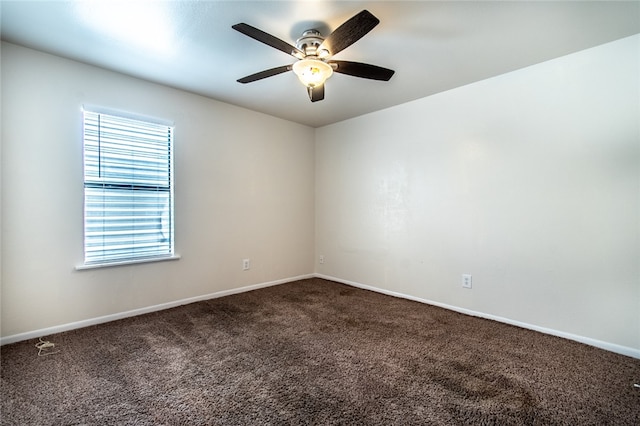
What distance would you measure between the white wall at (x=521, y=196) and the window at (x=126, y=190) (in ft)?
7.95

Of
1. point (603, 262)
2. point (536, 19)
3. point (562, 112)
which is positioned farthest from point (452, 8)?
point (603, 262)

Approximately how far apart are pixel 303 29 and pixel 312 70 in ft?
0.90

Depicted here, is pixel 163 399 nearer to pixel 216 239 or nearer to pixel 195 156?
pixel 216 239

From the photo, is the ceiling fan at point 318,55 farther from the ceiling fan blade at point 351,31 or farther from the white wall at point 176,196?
the white wall at point 176,196

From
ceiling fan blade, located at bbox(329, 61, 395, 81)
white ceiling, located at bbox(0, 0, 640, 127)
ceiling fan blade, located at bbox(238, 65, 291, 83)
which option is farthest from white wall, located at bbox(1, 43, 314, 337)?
ceiling fan blade, located at bbox(329, 61, 395, 81)

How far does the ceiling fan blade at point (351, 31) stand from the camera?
1567 mm

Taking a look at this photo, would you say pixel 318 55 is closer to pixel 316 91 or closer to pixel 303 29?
pixel 303 29

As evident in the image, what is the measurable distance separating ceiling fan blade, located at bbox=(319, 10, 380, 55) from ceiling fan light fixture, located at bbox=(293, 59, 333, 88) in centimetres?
13

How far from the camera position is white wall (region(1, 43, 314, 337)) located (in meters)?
2.34

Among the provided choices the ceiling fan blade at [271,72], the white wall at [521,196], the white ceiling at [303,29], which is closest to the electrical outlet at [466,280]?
the white wall at [521,196]

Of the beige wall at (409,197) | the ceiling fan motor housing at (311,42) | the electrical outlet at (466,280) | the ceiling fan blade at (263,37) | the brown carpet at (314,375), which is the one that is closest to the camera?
the brown carpet at (314,375)

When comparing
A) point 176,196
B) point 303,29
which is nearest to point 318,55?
point 303,29

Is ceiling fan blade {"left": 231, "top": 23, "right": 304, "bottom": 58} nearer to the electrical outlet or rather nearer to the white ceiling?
the white ceiling

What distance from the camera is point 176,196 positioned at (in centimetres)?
320
